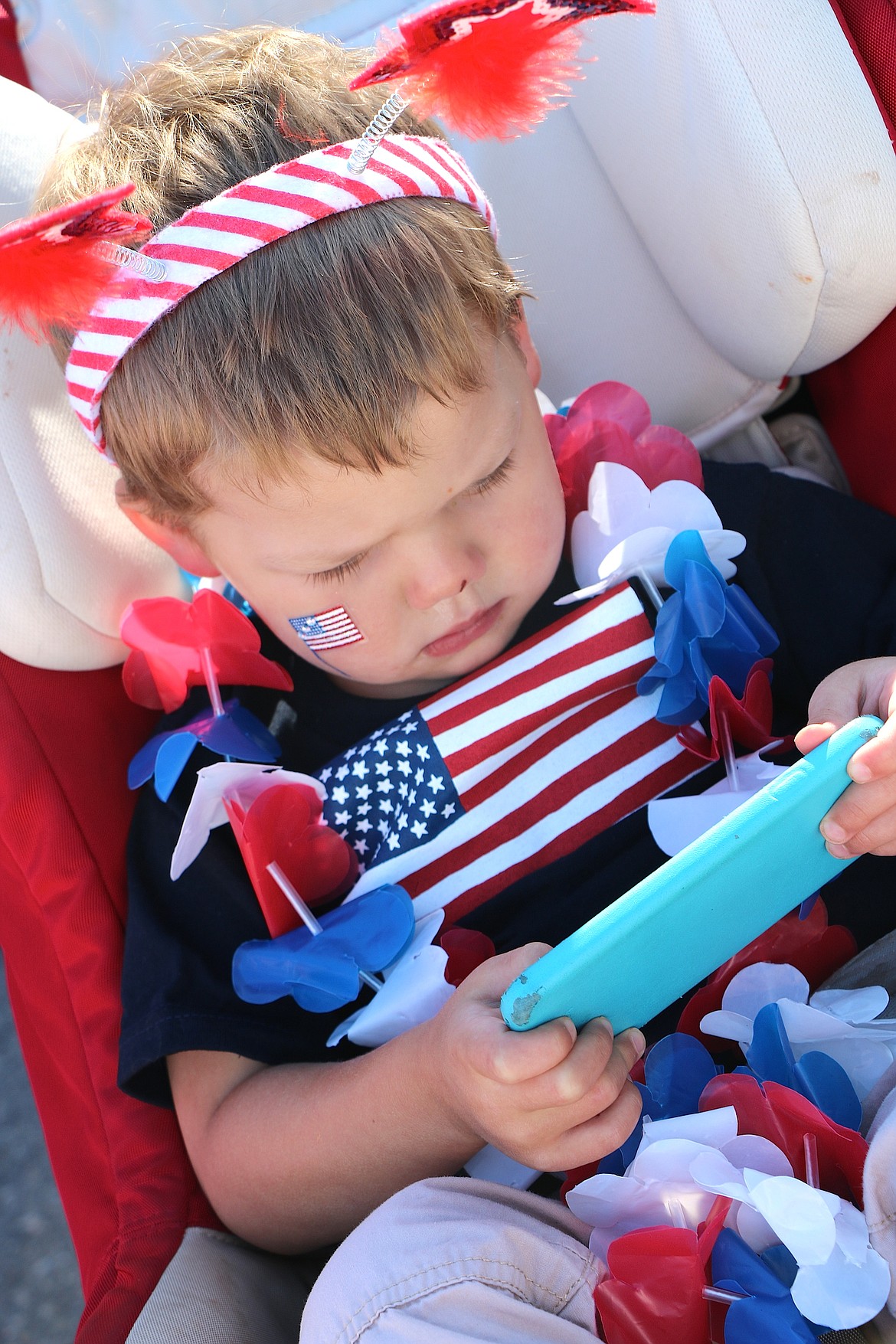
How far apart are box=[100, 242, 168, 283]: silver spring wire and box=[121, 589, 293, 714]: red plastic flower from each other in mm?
328

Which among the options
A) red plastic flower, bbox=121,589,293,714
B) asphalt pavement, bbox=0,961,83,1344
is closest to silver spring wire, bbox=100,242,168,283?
red plastic flower, bbox=121,589,293,714

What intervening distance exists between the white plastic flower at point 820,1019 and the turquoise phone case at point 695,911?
0.28 feet

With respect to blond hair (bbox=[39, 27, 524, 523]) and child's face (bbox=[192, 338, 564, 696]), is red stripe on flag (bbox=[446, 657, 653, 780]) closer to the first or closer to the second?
child's face (bbox=[192, 338, 564, 696])

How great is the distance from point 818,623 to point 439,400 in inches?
A: 16.1

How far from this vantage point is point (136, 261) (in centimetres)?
80

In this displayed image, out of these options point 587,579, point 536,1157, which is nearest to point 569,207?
point 587,579

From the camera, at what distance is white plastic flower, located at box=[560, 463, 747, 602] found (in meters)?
1.00

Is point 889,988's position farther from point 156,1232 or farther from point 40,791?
point 40,791

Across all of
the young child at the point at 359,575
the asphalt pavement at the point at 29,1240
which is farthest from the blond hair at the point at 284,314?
the asphalt pavement at the point at 29,1240

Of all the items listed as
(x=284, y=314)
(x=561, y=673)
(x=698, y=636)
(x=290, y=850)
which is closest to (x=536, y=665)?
(x=561, y=673)

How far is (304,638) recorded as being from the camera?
0.95m

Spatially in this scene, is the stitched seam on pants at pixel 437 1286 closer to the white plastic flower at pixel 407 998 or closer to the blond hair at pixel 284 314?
the white plastic flower at pixel 407 998

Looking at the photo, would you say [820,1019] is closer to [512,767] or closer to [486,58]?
[512,767]

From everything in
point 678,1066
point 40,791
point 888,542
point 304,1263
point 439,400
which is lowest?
point 304,1263
